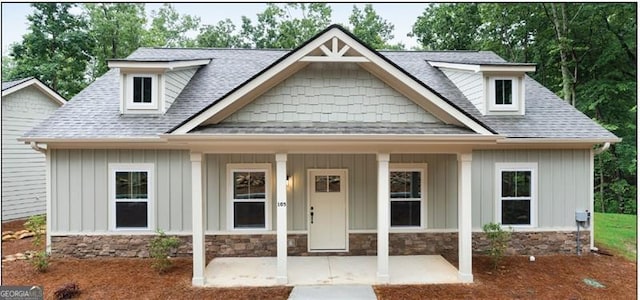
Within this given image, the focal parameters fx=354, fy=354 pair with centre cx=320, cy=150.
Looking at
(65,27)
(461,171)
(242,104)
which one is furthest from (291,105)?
(65,27)

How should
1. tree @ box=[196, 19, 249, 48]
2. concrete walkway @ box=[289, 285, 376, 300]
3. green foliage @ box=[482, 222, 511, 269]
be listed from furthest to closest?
tree @ box=[196, 19, 249, 48], green foliage @ box=[482, 222, 511, 269], concrete walkway @ box=[289, 285, 376, 300]

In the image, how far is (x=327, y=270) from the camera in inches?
290

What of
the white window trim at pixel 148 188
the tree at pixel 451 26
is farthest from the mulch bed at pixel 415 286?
the tree at pixel 451 26

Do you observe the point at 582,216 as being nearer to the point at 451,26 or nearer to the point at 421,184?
the point at 421,184

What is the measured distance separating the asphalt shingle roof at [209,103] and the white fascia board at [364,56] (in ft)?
1.32

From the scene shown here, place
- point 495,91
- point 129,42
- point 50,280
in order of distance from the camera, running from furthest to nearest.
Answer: point 129,42 < point 495,91 < point 50,280

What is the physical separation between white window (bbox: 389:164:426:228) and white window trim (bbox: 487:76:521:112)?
282 centimetres

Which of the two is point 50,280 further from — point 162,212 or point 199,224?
point 199,224

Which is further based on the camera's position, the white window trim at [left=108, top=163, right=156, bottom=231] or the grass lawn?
the grass lawn

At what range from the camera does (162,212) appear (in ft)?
27.0

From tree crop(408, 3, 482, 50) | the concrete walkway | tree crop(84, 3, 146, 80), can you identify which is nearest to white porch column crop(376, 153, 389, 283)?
the concrete walkway

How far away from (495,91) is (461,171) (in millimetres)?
3624

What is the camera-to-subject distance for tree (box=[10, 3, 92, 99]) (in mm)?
18281

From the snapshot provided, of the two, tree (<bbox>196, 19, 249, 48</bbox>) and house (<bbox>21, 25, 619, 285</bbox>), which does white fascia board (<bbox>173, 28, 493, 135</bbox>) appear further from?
tree (<bbox>196, 19, 249, 48</bbox>)
